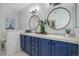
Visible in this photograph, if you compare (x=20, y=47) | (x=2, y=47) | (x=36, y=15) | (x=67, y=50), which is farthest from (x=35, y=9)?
(x=67, y=50)

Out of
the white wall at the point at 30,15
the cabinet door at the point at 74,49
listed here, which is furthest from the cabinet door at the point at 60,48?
the white wall at the point at 30,15

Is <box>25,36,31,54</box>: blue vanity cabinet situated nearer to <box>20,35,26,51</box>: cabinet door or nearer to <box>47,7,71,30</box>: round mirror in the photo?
<box>20,35,26,51</box>: cabinet door

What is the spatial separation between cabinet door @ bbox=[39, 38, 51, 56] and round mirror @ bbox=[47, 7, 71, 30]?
1.83 feet

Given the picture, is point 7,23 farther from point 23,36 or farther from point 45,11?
point 45,11

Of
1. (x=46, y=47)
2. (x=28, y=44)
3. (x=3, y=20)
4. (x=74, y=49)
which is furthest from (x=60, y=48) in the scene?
(x=3, y=20)

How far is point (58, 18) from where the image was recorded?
8.23ft

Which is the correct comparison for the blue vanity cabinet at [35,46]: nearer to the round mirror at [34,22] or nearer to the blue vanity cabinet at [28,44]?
the blue vanity cabinet at [28,44]

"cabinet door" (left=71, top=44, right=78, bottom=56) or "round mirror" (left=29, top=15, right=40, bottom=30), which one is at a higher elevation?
"round mirror" (left=29, top=15, right=40, bottom=30)

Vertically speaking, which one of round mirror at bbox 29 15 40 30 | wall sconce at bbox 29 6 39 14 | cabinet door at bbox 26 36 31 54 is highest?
wall sconce at bbox 29 6 39 14

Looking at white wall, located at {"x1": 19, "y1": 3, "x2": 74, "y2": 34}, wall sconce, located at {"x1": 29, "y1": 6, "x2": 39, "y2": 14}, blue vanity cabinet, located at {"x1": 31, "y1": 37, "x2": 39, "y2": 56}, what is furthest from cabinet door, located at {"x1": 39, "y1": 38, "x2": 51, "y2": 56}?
wall sconce, located at {"x1": 29, "y1": 6, "x2": 39, "y2": 14}

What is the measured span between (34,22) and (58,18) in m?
0.86

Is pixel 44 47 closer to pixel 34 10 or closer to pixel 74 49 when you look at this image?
pixel 74 49

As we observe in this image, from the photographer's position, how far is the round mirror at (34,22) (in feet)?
9.96

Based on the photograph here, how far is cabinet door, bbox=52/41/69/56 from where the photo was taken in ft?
5.49
